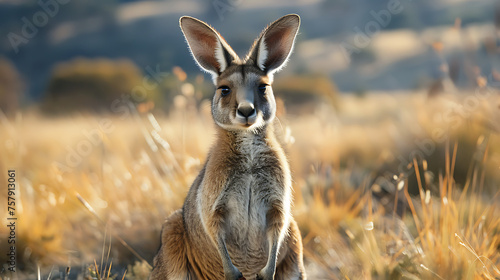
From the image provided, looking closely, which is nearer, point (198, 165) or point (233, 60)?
point (233, 60)

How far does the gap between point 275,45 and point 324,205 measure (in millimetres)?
3739

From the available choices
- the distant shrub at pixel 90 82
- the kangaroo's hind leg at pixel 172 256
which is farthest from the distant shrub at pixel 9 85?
the kangaroo's hind leg at pixel 172 256

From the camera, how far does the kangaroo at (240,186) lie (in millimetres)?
3627

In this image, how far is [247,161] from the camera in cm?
370

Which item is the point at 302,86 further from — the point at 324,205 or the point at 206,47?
the point at 206,47

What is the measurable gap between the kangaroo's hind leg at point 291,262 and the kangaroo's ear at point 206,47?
136 centimetres

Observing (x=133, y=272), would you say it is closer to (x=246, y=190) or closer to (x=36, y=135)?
(x=246, y=190)

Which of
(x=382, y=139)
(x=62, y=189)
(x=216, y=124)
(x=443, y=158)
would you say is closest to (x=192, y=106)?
(x=62, y=189)

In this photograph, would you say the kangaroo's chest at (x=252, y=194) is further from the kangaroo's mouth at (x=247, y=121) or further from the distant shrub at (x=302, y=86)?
the distant shrub at (x=302, y=86)

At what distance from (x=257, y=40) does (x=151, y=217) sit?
10.6ft

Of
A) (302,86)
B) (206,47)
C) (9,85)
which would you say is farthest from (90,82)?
(206,47)

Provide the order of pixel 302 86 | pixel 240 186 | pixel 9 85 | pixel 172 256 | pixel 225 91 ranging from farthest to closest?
pixel 302 86 → pixel 9 85 → pixel 172 256 → pixel 225 91 → pixel 240 186

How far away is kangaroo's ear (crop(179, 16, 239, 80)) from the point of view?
3836mm

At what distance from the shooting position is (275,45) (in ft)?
12.9
